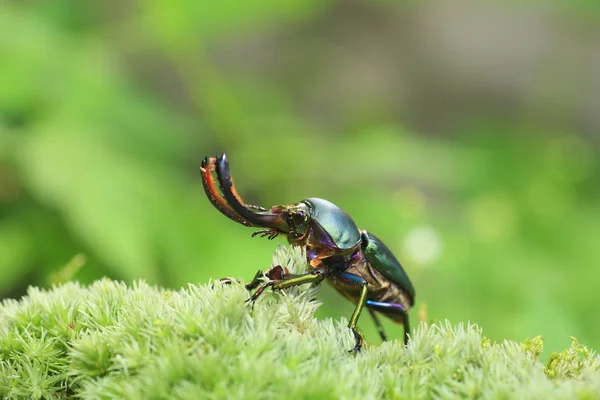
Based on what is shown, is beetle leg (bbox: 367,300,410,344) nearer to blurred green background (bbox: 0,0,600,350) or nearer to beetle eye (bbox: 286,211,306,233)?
beetle eye (bbox: 286,211,306,233)

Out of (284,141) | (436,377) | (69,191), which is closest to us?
(436,377)

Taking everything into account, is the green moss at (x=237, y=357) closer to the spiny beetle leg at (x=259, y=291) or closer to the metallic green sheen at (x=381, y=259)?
the spiny beetle leg at (x=259, y=291)

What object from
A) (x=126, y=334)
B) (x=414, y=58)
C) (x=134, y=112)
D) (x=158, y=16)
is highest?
(x=414, y=58)

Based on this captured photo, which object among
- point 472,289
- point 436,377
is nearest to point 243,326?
point 436,377

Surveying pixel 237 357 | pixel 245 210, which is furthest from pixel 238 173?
pixel 237 357

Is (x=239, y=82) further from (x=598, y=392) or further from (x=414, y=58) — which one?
(x=598, y=392)

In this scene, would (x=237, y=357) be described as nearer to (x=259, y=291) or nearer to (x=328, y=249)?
(x=259, y=291)
